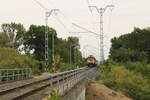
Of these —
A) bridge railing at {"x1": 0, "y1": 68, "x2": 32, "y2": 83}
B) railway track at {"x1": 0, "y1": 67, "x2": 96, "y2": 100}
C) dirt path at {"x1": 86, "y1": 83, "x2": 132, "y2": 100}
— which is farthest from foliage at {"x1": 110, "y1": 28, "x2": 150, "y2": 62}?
railway track at {"x1": 0, "y1": 67, "x2": 96, "y2": 100}

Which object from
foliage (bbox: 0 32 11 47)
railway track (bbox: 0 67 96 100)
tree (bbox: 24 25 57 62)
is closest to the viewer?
railway track (bbox: 0 67 96 100)

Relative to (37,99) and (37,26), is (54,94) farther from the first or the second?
(37,26)

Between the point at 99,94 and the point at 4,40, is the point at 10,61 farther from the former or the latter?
the point at 4,40

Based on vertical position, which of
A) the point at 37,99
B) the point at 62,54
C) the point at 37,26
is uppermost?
the point at 37,26

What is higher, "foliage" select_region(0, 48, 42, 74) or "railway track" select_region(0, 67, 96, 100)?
"foliage" select_region(0, 48, 42, 74)

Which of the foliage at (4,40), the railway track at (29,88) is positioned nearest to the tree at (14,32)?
the foliage at (4,40)

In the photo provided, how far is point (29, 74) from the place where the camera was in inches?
1323

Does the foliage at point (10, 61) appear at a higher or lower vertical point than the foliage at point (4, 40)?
lower

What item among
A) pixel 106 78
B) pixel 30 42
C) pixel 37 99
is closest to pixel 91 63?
pixel 30 42

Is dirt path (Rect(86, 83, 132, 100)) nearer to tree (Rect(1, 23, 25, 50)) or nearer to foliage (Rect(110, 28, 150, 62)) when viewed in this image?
foliage (Rect(110, 28, 150, 62))

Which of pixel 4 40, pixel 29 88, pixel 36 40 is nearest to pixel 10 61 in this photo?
pixel 29 88

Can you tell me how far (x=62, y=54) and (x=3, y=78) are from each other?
7171cm

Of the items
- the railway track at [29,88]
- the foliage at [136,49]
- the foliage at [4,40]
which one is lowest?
the railway track at [29,88]

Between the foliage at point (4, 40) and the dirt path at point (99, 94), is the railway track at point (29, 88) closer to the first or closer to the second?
the dirt path at point (99, 94)
